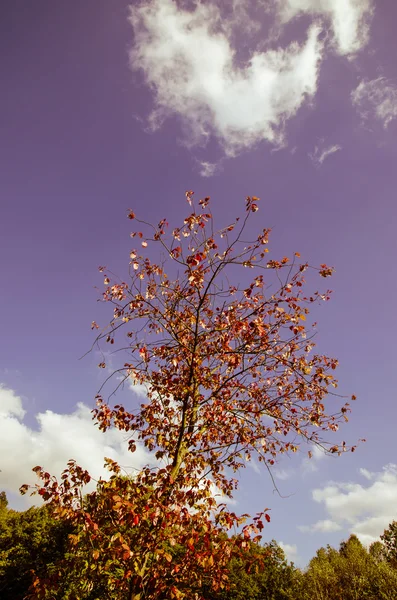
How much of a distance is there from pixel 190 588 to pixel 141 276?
5.56 metres

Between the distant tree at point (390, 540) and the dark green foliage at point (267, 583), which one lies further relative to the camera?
the distant tree at point (390, 540)

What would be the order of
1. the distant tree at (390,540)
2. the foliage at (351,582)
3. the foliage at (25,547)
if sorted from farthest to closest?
1. the distant tree at (390,540)
2. the foliage at (25,547)
3. the foliage at (351,582)

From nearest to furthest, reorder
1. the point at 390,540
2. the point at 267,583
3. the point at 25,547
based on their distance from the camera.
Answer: the point at 267,583 < the point at 25,547 < the point at 390,540

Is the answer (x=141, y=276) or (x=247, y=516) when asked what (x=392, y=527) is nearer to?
(x=247, y=516)

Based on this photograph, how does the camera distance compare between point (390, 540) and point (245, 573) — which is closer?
point (245, 573)

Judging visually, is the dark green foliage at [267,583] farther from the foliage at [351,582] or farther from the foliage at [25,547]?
the foliage at [25,547]

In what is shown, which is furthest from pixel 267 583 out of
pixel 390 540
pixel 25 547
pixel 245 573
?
pixel 390 540

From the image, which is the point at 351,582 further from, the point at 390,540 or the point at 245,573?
the point at 390,540

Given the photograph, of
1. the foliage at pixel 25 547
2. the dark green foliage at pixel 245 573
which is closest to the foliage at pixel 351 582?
the dark green foliage at pixel 245 573

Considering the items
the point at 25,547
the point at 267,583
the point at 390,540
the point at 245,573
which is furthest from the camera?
the point at 390,540

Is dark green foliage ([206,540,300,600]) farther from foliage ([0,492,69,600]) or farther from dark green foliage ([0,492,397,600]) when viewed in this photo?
foliage ([0,492,69,600])

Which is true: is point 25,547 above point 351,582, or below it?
below

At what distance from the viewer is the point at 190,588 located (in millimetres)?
5766

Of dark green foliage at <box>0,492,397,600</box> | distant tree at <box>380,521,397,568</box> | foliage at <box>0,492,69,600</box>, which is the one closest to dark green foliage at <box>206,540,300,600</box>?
dark green foliage at <box>0,492,397,600</box>
